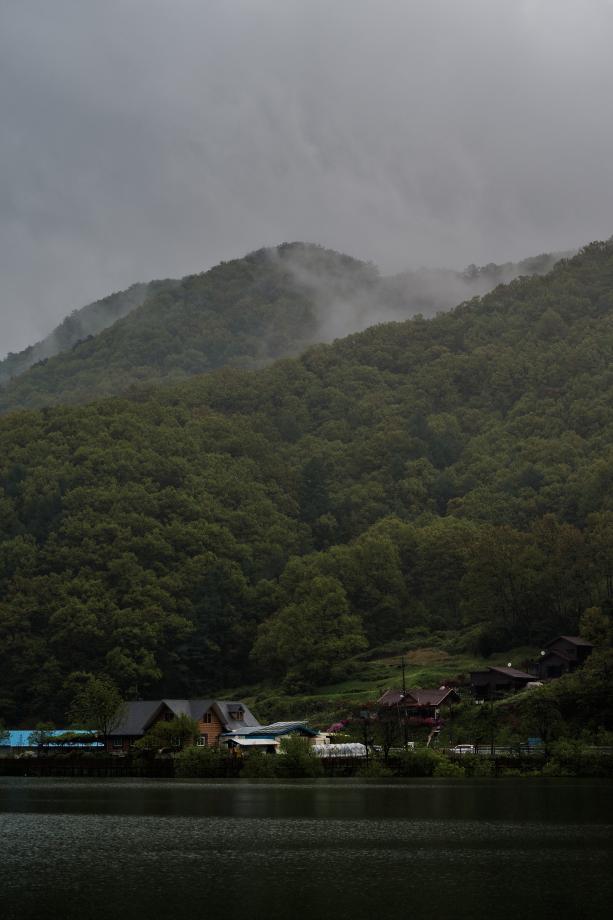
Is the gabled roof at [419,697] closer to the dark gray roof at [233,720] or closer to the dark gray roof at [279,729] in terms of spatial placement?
the dark gray roof at [279,729]

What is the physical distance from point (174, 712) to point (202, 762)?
21674 millimetres

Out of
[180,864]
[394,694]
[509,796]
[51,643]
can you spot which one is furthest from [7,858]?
[51,643]

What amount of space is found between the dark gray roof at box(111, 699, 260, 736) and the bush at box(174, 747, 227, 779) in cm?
1962

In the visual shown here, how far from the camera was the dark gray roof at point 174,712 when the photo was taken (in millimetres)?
Result: 112625

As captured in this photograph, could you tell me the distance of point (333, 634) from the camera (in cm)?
13838

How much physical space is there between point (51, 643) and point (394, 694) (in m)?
54.4

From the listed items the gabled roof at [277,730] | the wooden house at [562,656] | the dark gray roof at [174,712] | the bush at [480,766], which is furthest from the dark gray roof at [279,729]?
the wooden house at [562,656]

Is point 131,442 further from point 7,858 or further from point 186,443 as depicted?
point 7,858

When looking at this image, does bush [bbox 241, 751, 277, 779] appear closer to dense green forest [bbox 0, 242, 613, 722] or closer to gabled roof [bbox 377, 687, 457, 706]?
gabled roof [bbox 377, 687, 457, 706]

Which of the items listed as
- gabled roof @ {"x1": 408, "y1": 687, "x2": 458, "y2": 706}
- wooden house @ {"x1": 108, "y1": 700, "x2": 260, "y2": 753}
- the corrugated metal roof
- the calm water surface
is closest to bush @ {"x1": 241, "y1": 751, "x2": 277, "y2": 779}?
the corrugated metal roof

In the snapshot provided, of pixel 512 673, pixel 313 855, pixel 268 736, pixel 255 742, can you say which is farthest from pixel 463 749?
pixel 313 855

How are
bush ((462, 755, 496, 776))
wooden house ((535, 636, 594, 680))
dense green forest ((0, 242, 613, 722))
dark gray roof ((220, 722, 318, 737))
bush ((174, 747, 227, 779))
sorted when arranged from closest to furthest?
bush ((462, 755, 496, 776))
bush ((174, 747, 227, 779))
dark gray roof ((220, 722, 318, 737))
wooden house ((535, 636, 594, 680))
dense green forest ((0, 242, 613, 722))

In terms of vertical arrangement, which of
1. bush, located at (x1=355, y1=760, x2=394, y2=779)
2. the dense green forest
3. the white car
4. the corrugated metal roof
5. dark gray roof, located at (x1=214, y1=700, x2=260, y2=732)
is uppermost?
the dense green forest

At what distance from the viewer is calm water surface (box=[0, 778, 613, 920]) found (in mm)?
32188
